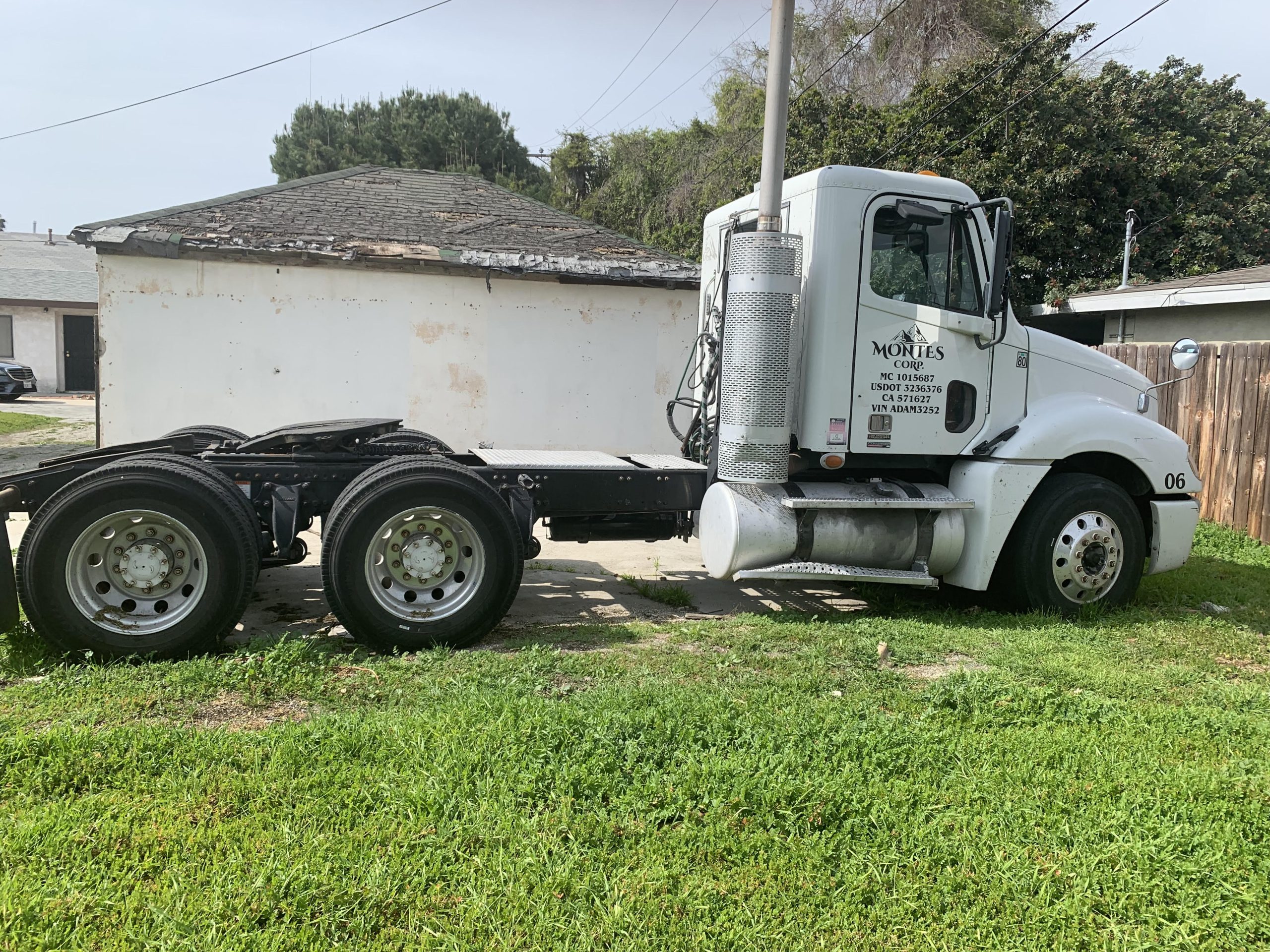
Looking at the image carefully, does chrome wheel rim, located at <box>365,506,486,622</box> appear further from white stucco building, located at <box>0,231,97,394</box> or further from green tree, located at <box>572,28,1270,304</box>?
white stucco building, located at <box>0,231,97,394</box>

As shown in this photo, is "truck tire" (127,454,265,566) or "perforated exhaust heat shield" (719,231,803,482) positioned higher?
"perforated exhaust heat shield" (719,231,803,482)

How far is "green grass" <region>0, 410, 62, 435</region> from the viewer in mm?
18578

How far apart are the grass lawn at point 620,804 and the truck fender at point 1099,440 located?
1766mm

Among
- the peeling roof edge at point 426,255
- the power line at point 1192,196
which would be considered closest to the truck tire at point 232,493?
the peeling roof edge at point 426,255

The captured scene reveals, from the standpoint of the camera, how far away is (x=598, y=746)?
13.3 ft

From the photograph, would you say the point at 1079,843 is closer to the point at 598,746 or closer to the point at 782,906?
the point at 782,906

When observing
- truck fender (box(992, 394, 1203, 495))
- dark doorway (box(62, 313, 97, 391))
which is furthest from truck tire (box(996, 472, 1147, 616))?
dark doorway (box(62, 313, 97, 391))

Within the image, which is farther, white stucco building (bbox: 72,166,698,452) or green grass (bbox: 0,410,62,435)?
green grass (bbox: 0,410,62,435)

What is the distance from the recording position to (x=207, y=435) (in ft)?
24.4

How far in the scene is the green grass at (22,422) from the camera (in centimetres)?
1858

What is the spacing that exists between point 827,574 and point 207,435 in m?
4.89

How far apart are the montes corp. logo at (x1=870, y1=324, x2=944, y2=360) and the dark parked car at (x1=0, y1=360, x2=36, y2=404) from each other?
28.7 meters

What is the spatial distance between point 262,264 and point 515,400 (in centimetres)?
360

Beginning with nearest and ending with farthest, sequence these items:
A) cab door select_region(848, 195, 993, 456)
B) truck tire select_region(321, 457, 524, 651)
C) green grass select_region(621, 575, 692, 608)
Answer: truck tire select_region(321, 457, 524, 651)
cab door select_region(848, 195, 993, 456)
green grass select_region(621, 575, 692, 608)
